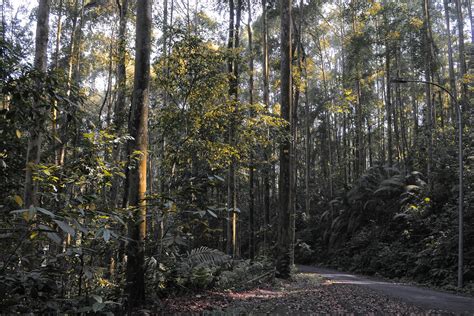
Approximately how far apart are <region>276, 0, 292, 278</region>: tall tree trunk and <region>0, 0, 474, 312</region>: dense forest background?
54 millimetres

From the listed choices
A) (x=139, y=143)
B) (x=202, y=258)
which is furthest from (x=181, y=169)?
(x=139, y=143)

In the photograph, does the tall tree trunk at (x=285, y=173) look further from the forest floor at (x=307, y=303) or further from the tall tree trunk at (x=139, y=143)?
the tall tree trunk at (x=139, y=143)

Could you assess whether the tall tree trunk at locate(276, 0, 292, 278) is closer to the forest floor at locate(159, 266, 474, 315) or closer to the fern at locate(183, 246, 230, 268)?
the forest floor at locate(159, 266, 474, 315)

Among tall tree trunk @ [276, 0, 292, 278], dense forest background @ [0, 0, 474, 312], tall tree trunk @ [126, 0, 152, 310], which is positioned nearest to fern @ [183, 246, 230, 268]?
dense forest background @ [0, 0, 474, 312]

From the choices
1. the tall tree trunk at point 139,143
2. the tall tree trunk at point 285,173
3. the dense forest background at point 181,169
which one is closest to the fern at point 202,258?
the dense forest background at point 181,169

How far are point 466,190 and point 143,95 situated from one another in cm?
1528

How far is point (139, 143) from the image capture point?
6.63m

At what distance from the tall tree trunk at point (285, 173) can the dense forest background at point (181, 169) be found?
→ 5cm

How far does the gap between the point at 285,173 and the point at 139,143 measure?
752cm

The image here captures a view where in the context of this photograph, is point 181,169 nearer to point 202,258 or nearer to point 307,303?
point 202,258

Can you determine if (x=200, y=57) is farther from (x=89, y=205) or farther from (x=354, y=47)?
(x=354, y=47)

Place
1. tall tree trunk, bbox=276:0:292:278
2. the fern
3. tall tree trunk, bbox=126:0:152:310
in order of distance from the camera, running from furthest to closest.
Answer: tall tree trunk, bbox=276:0:292:278 → the fern → tall tree trunk, bbox=126:0:152:310

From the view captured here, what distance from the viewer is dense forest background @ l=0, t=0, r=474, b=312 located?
3.63 metres

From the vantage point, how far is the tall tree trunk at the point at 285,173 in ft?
43.0
